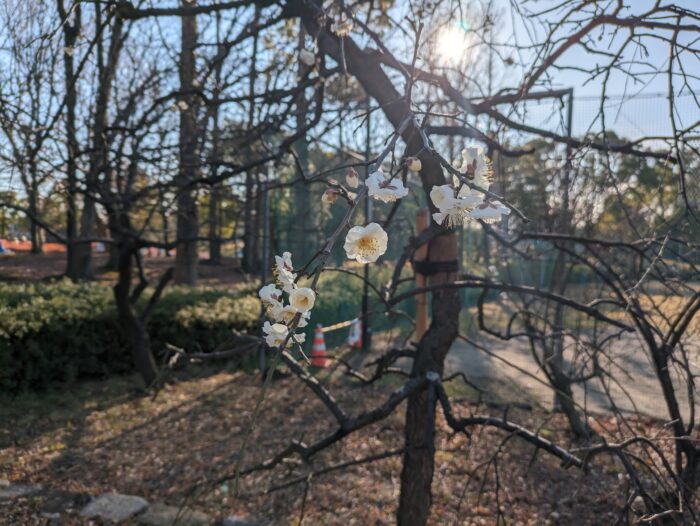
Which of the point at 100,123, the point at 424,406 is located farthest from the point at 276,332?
the point at 100,123

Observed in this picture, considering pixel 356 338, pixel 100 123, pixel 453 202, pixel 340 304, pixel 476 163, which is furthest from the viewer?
pixel 340 304

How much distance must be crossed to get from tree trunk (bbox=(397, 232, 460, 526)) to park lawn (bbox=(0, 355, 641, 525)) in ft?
1.03

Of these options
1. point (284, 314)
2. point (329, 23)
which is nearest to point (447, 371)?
point (329, 23)

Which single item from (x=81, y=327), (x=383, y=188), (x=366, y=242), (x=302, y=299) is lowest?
(x=81, y=327)

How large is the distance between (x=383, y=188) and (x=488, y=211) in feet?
0.72

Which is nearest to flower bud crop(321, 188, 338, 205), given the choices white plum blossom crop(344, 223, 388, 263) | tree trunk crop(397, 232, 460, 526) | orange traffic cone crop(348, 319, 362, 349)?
white plum blossom crop(344, 223, 388, 263)

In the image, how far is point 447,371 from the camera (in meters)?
7.81

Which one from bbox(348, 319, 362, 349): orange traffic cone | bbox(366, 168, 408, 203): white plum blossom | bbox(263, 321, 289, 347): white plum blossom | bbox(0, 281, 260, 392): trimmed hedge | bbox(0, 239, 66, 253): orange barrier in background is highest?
bbox(0, 239, 66, 253): orange barrier in background

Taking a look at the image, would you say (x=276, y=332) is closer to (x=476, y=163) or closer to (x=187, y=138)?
(x=476, y=163)

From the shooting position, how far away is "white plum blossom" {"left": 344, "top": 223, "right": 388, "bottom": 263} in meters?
1.16

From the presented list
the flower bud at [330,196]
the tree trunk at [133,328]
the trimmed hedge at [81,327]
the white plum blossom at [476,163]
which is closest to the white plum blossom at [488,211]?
the white plum blossom at [476,163]

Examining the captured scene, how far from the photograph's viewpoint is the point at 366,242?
1181mm

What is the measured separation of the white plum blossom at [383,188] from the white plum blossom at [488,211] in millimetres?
158

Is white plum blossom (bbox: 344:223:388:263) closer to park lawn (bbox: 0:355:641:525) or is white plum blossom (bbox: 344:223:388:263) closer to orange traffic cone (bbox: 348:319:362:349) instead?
park lawn (bbox: 0:355:641:525)
